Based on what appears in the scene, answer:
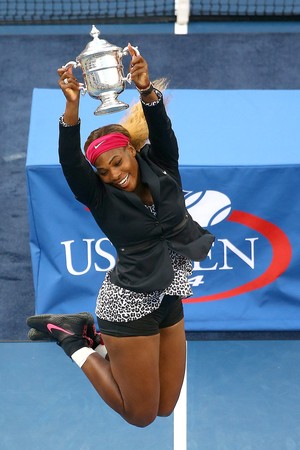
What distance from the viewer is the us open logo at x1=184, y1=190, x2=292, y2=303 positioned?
600cm

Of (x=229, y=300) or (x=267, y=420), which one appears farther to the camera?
(x=229, y=300)

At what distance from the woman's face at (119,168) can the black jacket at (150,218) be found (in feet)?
0.13

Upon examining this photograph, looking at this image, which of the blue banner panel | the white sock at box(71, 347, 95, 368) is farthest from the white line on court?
the white sock at box(71, 347, 95, 368)

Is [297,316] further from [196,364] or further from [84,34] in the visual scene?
[84,34]


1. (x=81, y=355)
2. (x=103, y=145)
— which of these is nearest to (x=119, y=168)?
(x=103, y=145)

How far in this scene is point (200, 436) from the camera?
569 cm

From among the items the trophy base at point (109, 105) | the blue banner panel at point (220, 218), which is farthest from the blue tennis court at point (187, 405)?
the trophy base at point (109, 105)

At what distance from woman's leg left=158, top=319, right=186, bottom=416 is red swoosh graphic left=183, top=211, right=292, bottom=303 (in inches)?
68.3

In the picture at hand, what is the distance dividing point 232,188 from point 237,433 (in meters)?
1.62

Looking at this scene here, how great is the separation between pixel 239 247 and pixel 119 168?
2.31 m

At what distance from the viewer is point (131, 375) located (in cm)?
431

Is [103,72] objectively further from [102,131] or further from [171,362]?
[171,362]

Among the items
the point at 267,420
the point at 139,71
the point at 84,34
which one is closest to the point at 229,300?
the point at 267,420

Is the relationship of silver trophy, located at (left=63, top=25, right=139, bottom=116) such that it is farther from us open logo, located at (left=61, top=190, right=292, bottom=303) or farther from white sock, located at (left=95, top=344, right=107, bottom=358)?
us open logo, located at (left=61, top=190, right=292, bottom=303)
